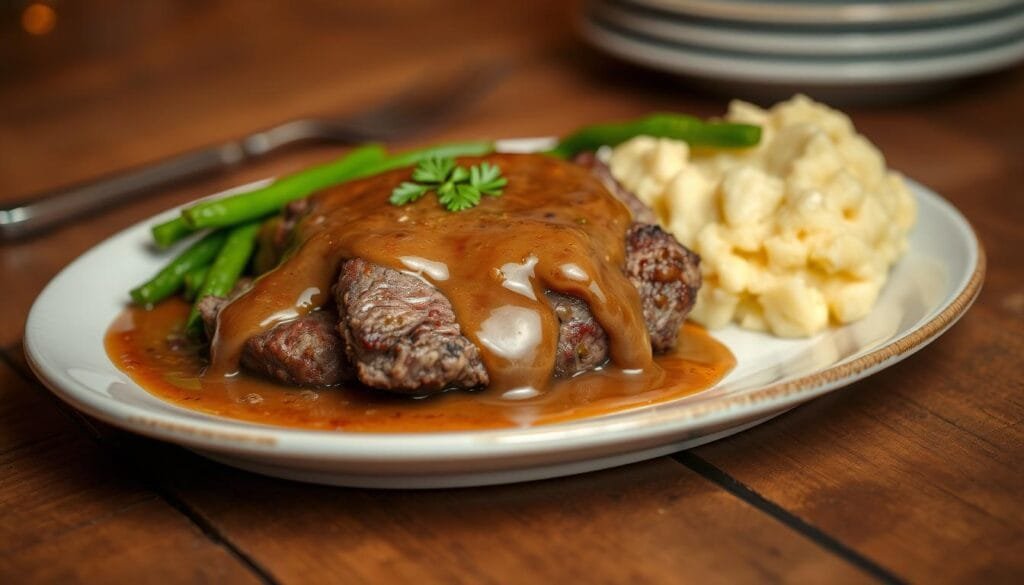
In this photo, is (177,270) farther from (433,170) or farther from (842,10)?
(842,10)

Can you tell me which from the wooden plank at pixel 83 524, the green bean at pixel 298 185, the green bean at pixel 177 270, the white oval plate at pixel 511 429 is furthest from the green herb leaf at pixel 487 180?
the wooden plank at pixel 83 524

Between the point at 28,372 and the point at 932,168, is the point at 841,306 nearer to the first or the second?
the point at 932,168

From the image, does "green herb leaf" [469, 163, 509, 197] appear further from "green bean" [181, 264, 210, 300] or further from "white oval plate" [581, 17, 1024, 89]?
"white oval plate" [581, 17, 1024, 89]

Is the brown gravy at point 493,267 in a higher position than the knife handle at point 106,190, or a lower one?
higher

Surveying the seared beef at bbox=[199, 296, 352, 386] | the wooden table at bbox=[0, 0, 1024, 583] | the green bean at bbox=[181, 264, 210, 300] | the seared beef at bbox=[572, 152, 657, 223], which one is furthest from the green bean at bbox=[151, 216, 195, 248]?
the seared beef at bbox=[572, 152, 657, 223]

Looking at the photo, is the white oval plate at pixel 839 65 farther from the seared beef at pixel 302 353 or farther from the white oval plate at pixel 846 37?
the seared beef at pixel 302 353

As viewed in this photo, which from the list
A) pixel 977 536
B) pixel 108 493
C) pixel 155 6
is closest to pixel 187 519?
pixel 108 493
